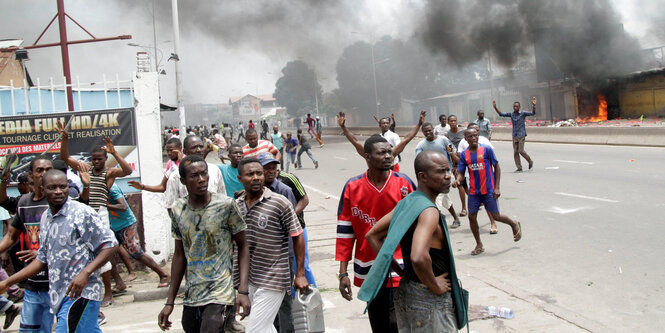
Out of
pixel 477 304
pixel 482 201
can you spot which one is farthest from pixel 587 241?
pixel 477 304

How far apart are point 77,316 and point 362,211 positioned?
178 centimetres

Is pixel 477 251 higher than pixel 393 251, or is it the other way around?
pixel 393 251

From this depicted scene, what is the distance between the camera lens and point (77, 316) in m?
3.59

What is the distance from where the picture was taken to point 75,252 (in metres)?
3.63

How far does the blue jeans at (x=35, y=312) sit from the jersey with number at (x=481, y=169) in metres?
4.60

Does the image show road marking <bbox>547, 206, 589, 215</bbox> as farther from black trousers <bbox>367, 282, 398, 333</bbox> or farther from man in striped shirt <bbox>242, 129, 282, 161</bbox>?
black trousers <bbox>367, 282, 398, 333</bbox>

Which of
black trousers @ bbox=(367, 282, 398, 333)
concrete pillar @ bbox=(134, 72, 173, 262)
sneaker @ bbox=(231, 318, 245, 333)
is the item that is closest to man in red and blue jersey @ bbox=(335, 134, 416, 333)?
black trousers @ bbox=(367, 282, 398, 333)

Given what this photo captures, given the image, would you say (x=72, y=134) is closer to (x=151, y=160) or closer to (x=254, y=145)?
(x=151, y=160)

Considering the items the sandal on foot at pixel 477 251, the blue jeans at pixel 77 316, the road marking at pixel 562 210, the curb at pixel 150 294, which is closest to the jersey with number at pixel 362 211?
the blue jeans at pixel 77 316

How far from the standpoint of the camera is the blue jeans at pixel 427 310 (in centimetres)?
281

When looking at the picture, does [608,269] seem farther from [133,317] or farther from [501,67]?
[501,67]

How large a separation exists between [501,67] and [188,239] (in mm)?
35554

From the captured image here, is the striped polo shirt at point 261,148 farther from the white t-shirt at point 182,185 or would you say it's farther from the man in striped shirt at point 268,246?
the man in striped shirt at point 268,246

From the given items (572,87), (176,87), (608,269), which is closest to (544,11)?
(572,87)
